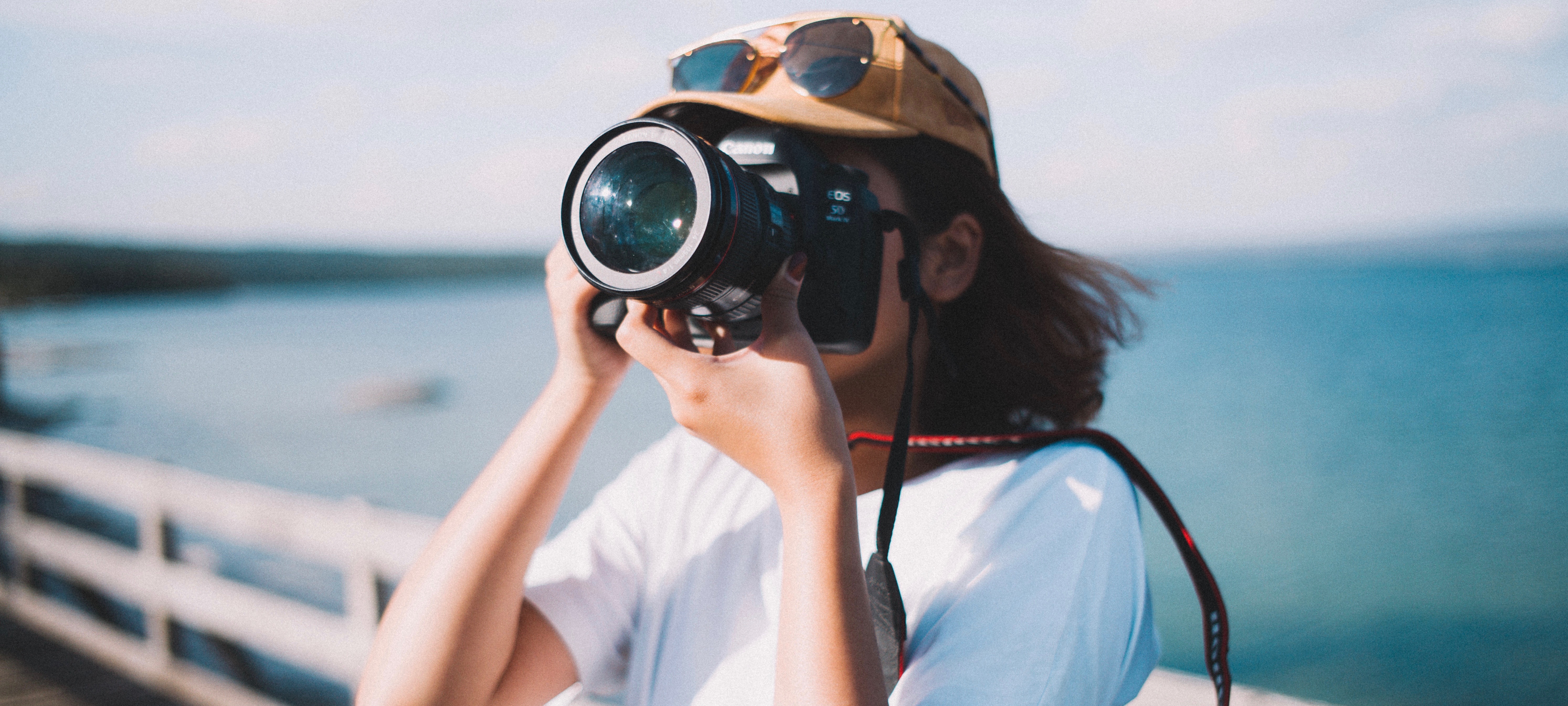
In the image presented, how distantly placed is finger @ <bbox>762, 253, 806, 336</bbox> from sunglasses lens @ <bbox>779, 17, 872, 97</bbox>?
0.81 feet

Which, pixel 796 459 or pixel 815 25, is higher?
pixel 815 25

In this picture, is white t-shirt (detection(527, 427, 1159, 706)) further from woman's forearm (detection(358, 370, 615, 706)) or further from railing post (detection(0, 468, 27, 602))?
railing post (detection(0, 468, 27, 602))

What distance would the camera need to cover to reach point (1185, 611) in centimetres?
941

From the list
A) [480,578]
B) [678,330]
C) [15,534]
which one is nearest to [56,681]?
[15,534]

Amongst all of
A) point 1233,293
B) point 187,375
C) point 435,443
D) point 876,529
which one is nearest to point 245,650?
point 876,529

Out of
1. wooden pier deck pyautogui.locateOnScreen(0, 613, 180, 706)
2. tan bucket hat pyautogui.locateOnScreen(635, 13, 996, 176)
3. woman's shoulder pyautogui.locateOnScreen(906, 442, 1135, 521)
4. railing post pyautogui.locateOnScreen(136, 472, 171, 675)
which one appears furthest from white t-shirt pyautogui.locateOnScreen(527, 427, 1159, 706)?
wooden pier deck pyautogui.locateOnScreen(0, 613, 180, 706)

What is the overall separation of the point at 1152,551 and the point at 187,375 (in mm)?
26624

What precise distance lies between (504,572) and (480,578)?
0.08ft

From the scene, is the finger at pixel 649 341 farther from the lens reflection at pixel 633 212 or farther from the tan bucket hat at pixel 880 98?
the tan bucket hat at pixel 880 98

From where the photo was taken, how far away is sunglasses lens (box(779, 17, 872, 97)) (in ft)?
2.94

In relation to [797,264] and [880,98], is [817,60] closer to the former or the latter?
[880,98]

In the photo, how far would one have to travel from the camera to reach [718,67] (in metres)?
0.99

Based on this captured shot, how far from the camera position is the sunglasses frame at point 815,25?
2.97 feet

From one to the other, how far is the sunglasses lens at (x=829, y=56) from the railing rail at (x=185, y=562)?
1.30 meters
